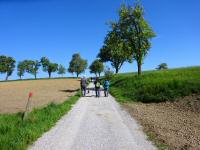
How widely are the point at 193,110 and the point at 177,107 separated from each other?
7.26ft

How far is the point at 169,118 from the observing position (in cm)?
1833

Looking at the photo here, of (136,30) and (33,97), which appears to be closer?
(33,97)

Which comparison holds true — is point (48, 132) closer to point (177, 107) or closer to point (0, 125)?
point (0, 125)

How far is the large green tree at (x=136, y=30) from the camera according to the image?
177 feet

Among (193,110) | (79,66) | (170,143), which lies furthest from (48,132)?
(79,66)

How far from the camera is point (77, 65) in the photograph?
580 ft

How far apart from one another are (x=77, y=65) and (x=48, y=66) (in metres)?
17.0

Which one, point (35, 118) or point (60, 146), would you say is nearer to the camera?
point (60, 146)

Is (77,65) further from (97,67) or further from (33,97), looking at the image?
(33,97)

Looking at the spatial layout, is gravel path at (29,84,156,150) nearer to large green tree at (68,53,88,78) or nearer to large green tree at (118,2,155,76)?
large green tree at (118,2,155,76)

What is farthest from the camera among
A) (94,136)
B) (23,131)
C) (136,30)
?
(136,30)

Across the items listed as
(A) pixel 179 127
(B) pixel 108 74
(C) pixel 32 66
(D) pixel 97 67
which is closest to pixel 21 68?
(C) pixel 32 66

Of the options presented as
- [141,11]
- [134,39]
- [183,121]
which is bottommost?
[183,121]

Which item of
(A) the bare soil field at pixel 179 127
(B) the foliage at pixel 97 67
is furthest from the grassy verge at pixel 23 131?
(B) the foliage at pixel 97 67
